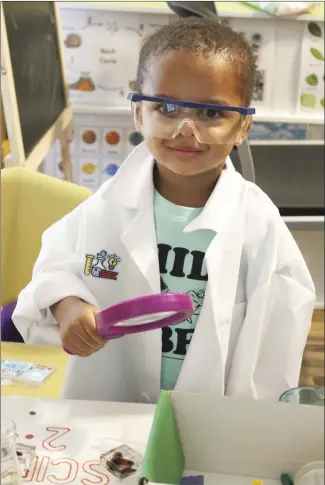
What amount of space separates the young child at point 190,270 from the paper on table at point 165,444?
0.22 ft

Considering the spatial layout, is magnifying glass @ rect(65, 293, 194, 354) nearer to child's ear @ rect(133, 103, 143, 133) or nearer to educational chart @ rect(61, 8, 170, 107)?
child's ear @ rect(133, 103, 143, 133)

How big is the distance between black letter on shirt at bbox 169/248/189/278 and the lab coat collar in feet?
0.06


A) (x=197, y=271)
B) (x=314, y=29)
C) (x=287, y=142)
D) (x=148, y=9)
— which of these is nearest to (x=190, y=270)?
(x=197, y=271)

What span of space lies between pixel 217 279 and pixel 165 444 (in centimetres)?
13

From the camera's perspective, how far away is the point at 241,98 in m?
0.43

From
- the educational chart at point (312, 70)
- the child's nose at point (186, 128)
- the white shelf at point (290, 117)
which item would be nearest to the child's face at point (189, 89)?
the child's nose at point (186, 128)

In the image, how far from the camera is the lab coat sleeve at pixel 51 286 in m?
0.45

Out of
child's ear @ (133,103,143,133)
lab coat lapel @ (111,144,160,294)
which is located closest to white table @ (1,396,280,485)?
lab coat lapel @ (111,144,160,294)

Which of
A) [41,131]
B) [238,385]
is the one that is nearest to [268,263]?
[238,385]

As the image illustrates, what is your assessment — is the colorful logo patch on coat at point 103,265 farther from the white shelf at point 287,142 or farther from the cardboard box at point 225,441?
the white shelf at point 287,142

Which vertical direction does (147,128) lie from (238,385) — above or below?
above

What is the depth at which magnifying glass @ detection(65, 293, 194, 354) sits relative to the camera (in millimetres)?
359

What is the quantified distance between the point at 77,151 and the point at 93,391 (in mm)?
218

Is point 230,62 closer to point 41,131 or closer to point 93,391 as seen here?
point 93,391
